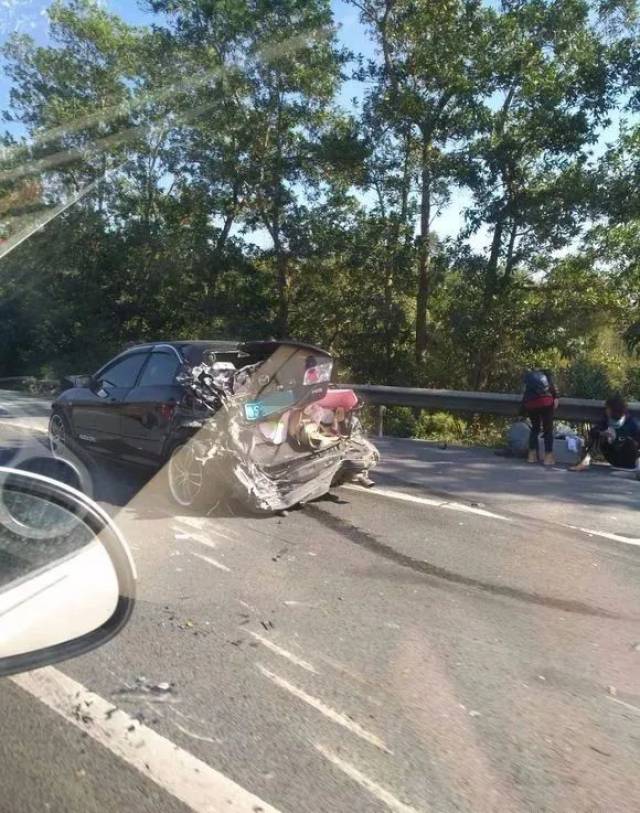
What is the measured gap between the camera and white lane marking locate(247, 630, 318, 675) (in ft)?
12.4

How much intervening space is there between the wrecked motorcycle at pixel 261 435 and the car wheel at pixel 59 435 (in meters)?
2.44

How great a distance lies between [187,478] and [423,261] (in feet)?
42.4

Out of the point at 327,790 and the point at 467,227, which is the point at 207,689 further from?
the point at 467,227

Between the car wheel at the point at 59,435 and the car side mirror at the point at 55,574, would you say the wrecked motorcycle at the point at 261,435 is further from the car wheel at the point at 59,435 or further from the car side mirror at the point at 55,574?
the car side mirror at the point at 55,574

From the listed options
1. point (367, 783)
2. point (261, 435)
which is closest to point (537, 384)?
point (261, 435)

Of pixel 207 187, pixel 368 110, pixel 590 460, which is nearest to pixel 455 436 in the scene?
pixel 590 460

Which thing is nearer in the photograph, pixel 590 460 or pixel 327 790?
pixel 327 790

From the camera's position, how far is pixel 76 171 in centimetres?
2453

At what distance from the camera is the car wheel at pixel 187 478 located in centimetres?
670

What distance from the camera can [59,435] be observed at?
908 centimetres

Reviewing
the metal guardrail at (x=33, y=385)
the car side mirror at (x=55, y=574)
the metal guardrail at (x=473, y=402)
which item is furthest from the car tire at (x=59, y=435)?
the metal guardrail at (x=33, y=385)

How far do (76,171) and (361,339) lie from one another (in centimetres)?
1164

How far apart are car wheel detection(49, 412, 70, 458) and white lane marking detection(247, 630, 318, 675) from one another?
17.2 feet

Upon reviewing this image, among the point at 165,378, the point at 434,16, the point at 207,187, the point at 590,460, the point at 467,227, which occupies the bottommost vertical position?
the point at 590,460
